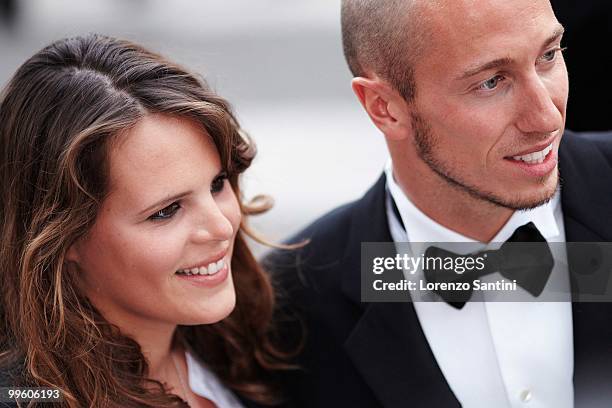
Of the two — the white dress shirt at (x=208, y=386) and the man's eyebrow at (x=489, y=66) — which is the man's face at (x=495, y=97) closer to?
the man's eyebrow at (x=489, y=66)

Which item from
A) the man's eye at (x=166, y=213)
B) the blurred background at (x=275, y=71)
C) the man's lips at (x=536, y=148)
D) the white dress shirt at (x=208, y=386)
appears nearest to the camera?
the man's lips at (x=536, y=148)

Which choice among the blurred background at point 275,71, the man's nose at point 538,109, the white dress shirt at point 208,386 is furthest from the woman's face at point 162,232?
the blurred background at point 275,71

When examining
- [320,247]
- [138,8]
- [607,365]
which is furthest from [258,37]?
[607,365]

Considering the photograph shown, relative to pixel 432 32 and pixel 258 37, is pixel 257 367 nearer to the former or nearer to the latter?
pixel 432 32

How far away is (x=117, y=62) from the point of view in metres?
2.68

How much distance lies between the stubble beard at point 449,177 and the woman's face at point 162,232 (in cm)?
59

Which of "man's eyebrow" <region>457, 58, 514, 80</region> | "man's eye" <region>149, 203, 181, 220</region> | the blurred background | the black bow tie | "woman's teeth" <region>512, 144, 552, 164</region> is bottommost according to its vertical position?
the black bow tie

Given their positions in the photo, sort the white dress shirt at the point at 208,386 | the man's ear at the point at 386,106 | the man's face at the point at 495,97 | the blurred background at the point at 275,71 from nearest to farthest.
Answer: the man's face at the point at 495,97 → the man's ear at the point at 386,106 → the white dress shirt at the point at 208,386 → the blurred background at the point at 275,71

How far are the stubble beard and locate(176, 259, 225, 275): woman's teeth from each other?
0.68 meters

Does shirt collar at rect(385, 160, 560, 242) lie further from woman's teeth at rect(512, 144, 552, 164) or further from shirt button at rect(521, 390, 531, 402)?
shirt button at rect(521, 390, 531, 402)

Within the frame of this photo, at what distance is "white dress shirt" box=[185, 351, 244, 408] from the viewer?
3.02 m

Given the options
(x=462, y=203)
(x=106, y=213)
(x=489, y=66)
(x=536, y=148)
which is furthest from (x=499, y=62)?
(x=106, y=213)

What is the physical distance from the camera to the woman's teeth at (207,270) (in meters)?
2.68

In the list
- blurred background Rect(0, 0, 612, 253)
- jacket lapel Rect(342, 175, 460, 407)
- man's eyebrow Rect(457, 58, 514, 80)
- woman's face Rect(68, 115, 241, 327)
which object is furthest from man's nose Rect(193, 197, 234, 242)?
blurred background Rect(0, 0, 612, 253)
